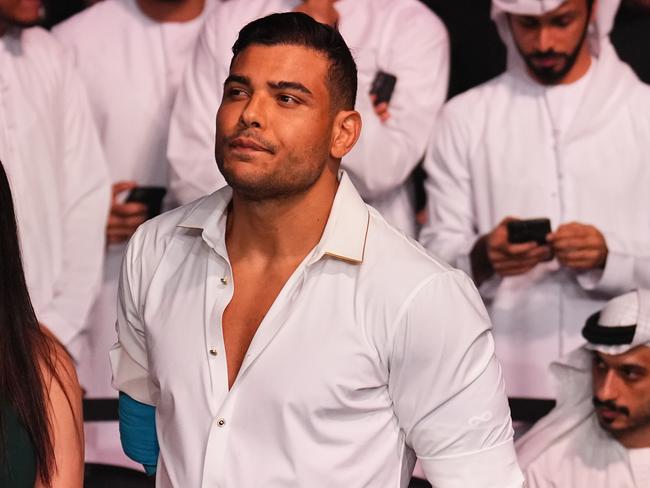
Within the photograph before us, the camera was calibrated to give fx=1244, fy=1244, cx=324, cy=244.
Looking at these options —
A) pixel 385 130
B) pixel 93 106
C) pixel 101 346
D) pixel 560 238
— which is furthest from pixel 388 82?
pixel 101 346

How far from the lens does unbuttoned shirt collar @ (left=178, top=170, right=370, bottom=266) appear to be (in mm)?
2316

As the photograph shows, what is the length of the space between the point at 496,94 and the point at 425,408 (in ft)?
6.81

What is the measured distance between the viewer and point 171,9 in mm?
4250

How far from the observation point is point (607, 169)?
3.96 metres

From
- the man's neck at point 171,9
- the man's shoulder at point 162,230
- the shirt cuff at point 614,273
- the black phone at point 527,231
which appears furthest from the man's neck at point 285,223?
the man's neck at point 171,9

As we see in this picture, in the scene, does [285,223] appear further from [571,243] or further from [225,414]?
[571,243]

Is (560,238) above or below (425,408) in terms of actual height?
below

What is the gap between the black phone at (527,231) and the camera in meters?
3.92

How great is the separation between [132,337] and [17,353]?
0.42 m

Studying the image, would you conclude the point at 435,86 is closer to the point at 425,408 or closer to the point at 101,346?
the point at 101,346

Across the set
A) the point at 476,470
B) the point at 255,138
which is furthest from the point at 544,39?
the point at 476,470

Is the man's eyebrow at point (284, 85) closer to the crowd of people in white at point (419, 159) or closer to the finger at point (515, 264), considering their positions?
the crowd of people in white at point (419, 159)

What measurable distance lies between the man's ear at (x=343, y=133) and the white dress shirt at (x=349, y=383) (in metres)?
0.12

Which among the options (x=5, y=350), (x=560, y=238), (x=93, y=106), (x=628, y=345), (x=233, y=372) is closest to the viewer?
(x=5, y=350)
